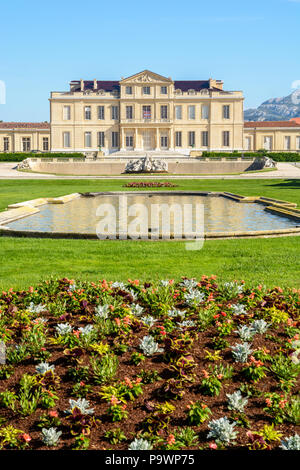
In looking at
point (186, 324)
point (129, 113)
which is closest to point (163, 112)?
point (129, 113)

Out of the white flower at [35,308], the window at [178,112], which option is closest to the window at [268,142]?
the window at [178,112]

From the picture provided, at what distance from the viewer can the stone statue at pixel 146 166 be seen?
4456 centimetres

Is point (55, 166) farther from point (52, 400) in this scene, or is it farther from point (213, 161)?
point (52, 400)

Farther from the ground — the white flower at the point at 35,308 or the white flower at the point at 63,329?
the white flower at the point at 35,308

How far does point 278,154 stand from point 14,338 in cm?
5229

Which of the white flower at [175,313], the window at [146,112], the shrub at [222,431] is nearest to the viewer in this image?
the shrub at [222,431]

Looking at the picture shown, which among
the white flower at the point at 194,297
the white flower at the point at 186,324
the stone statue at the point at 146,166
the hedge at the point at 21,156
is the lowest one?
the white flower at the point at 186,324

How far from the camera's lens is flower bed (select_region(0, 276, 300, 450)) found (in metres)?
3.30

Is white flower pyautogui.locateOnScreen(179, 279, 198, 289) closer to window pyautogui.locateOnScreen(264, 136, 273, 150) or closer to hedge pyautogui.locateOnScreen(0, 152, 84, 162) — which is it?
hedge pyautogui.locateOnScreen(0, 152, 84, 162)

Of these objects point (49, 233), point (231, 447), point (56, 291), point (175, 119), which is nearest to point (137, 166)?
point (175, 119)

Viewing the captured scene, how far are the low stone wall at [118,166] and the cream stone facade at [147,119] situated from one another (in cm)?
1897

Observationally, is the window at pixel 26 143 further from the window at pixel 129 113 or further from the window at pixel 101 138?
the window at pixel 129 113

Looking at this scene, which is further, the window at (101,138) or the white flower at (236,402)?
the window at (101,138)

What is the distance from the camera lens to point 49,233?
10430 millimetres
